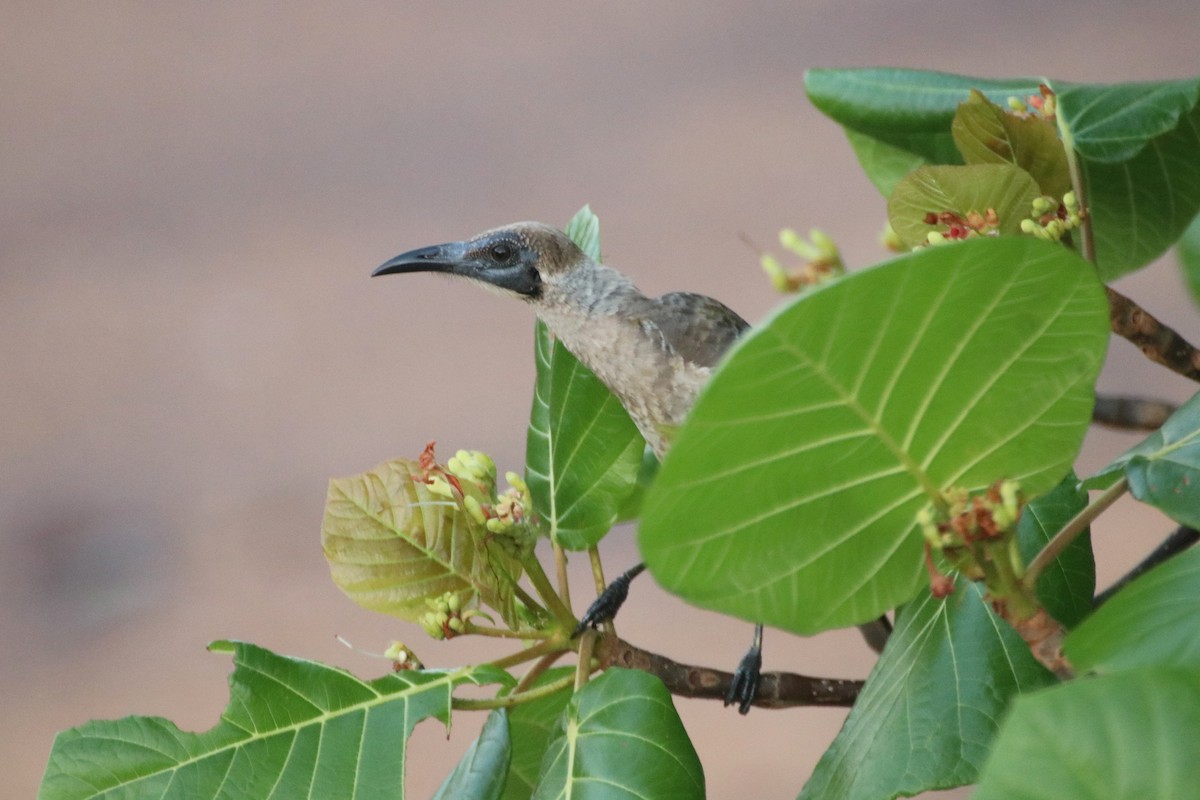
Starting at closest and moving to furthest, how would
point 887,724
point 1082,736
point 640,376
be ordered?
1. point 1082,736
2. point 887,724
3. point 640,376

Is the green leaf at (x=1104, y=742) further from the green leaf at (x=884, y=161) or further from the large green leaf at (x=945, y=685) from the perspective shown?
A: the green leaf at (x=884, y=161)

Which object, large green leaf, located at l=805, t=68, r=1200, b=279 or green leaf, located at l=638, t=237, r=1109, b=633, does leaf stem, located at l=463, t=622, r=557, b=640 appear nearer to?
green leaf, located at l=638, t=237, r=1109, b=633

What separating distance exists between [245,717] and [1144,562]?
307mm

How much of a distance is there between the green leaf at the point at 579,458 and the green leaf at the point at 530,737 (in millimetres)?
56

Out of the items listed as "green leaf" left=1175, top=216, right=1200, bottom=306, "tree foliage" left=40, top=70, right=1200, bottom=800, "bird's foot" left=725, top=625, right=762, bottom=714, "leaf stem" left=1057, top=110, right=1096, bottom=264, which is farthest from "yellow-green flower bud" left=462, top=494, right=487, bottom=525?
"green leaf" left=1175, top=216, right=1200, bottom=306

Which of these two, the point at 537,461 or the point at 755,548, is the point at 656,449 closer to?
the point at 537,461

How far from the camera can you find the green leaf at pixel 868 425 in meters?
0.23

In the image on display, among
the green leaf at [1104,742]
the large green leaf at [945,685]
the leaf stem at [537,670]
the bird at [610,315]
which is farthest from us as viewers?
the bird at [610,315]

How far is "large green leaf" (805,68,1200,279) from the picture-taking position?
0.39 metres

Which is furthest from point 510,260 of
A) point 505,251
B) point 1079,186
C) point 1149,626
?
point 1149,626

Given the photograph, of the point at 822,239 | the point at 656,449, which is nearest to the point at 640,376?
the point at 656,449

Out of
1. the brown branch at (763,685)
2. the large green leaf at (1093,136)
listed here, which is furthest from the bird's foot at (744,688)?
the large green leaf at (1093,136)

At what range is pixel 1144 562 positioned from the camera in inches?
16.0

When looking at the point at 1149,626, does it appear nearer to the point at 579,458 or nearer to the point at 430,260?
the point at 579,458
